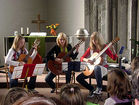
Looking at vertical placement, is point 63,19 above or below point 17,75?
above

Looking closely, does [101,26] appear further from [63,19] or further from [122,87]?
[122,87]

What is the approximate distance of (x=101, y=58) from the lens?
4207mm

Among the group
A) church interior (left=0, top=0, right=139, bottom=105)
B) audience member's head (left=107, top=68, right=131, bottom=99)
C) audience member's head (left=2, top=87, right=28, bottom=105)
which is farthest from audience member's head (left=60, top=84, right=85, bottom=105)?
church interior (left=0, top=0, right=139, bottom=105)

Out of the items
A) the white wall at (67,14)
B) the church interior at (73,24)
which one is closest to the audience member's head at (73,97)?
the church interior at (73,24)

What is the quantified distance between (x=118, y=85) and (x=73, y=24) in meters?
5.81

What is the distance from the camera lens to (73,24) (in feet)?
26.4

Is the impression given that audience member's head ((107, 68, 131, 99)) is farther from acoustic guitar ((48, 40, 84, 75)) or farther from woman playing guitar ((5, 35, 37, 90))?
woman playing guitar ((5, 35, 37, 90))

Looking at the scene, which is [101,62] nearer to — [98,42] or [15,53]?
[98,42]

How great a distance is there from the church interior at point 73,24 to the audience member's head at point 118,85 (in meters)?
2.04

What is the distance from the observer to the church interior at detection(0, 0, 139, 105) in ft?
19.5

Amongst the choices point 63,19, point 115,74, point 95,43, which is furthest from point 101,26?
point 115,74

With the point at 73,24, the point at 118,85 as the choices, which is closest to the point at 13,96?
the point at 118,85

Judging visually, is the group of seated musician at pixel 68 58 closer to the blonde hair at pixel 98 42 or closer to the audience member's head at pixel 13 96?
the blonde hair at pixel 98 42

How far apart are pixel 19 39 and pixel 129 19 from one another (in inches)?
127
